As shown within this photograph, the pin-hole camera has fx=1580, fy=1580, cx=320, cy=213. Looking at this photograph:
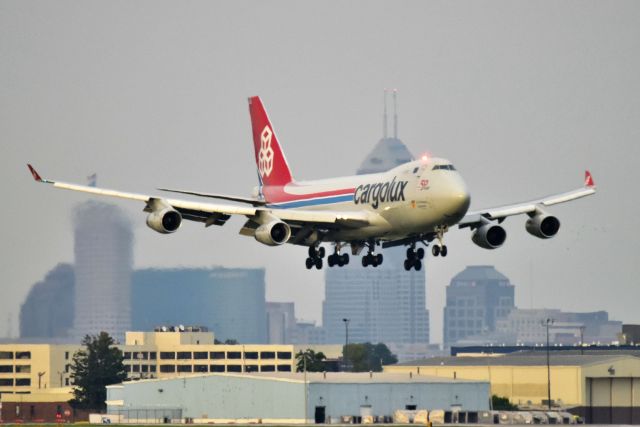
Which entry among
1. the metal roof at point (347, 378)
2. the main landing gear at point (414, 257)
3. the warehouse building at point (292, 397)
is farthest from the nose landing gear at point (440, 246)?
the metal roof at point (347, 378)

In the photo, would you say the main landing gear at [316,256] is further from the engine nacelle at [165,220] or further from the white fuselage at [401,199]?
the engine nacelle at [165,220]

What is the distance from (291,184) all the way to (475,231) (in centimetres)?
1779

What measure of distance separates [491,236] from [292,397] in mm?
44253

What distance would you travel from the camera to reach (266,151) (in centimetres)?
13150

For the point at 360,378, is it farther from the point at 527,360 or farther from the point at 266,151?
the point at 527,360

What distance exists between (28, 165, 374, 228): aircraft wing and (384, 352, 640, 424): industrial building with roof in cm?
6782

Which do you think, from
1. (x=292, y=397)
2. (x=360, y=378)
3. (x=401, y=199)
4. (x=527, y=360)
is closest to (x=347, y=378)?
(x=360, y=378)

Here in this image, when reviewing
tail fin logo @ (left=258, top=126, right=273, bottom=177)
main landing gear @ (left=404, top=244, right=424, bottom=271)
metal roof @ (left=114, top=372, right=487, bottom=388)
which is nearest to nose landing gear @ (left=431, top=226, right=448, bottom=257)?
main landing gear @ (left=404, top=244, right=424, bottom=271)

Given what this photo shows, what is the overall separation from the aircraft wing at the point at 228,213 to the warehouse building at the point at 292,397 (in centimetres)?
4103

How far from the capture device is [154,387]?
162 m

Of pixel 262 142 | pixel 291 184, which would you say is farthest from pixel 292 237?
pixel 262 142

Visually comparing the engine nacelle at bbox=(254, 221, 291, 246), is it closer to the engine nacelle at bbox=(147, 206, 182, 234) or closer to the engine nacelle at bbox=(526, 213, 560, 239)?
the engine nacelle at bbox=(147, 206, 182, 234)

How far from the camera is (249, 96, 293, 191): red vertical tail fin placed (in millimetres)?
126500

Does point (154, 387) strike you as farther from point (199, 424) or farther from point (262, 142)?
point (262, 142)
